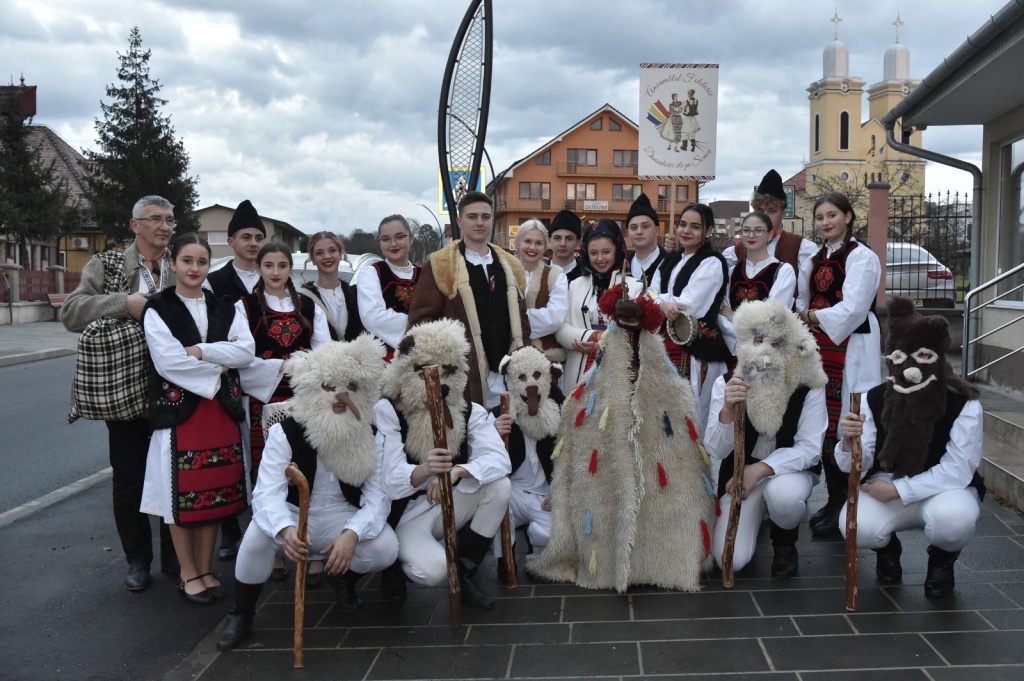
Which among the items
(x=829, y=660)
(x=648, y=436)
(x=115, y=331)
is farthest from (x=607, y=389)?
(x=115, y=331)

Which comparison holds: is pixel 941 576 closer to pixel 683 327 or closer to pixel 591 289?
pixel 683 327

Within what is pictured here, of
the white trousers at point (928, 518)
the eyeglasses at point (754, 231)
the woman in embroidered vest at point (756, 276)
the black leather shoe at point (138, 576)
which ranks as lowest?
the black leather shoe at point (138, 576)

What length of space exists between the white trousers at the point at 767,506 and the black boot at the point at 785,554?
0.06 m

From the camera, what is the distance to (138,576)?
501 cm

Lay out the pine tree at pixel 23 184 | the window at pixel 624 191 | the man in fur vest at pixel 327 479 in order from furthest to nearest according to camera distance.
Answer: the window at pixel 624 191, the pine tree at pixel 23 184, the man in fur vest at pixel 327 479

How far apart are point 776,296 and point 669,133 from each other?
240 cm

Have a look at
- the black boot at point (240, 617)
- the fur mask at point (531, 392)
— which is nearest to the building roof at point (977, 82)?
the fur mask at point (531, 392)

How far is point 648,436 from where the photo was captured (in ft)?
15.6

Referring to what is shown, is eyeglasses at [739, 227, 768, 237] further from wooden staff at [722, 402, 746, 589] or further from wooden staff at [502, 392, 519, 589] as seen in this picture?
wooden staff at [502, 392, 519, 589]

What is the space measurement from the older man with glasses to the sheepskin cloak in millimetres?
2247

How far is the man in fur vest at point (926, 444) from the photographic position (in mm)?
4344

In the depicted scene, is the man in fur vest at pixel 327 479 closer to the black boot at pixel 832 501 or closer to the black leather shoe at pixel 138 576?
the black leather shoe at pixel 138 576

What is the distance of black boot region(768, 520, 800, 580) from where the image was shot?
4.85m

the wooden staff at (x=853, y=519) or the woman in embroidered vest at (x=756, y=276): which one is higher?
the woman in embroidered vest at (x=756, y=276)
